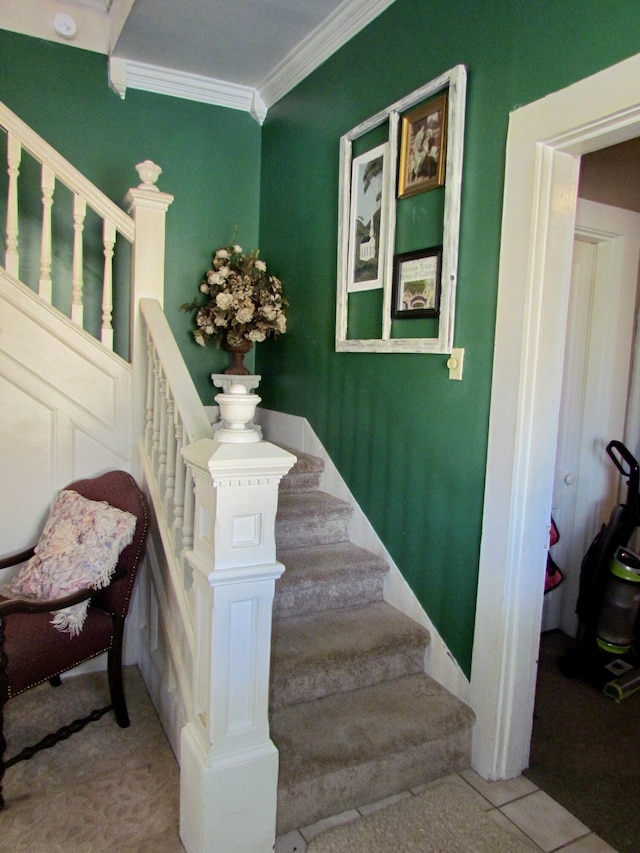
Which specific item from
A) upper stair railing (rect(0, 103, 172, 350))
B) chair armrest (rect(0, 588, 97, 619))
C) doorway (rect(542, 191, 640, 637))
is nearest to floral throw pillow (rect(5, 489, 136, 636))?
chair armrest (rect(0, 588, 97, 619))

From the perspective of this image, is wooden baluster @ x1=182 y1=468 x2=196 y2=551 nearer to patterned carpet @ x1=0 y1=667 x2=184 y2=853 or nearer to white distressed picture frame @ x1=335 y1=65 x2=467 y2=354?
patterned carpet @ x1=0 y1=667 x2=184 y2=853

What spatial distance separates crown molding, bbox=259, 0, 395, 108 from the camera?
268 centimetres

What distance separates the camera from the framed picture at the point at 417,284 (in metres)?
2.29

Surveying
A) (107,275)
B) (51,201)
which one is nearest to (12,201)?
(51,201)

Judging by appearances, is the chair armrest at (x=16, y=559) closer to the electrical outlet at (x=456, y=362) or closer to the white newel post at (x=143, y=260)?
the white newel post at (x=143, y=260)

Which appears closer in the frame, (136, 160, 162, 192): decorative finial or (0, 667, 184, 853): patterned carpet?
(0, 667, 184, 853): patterned carpet

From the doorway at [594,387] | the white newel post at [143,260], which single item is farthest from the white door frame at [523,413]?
the white newel post at [143,260]

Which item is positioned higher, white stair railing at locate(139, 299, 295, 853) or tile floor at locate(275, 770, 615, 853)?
white stair railing at locate(139, 299, 295, 853)

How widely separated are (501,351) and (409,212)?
0.81m

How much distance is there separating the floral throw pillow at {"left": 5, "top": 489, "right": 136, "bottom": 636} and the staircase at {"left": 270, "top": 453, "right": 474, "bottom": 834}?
2.24 ft

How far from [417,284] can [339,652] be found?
147cm

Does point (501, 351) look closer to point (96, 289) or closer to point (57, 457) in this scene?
point (57, 457)

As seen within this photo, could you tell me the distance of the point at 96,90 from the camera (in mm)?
3416

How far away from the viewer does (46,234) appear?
2.51 meters
